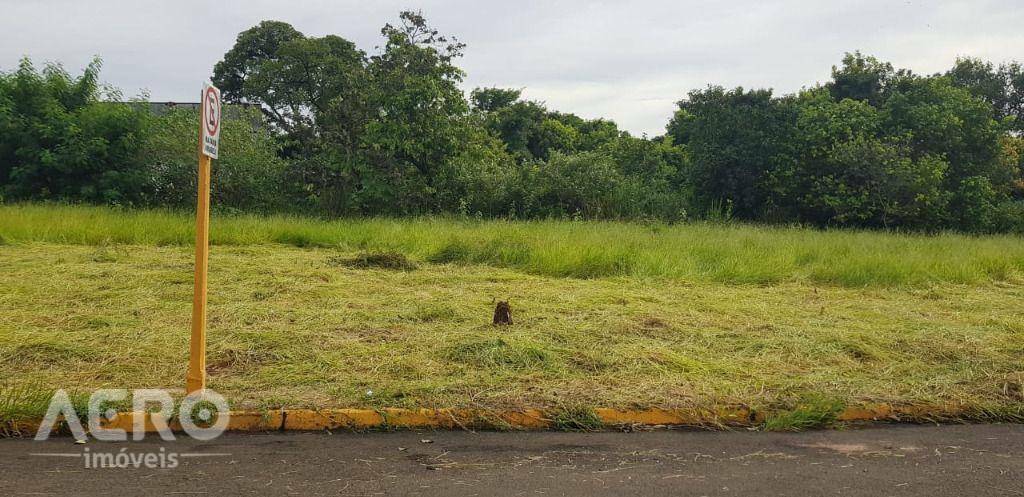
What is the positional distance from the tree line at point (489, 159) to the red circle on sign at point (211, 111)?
15.5 m

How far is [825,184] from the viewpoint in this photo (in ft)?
76.4

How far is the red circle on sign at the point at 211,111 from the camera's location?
4132 mm

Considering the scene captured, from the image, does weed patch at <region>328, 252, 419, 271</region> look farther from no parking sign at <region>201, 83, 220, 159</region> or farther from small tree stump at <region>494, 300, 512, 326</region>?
no parking sign at <region>201, 83, 220, 159</region>

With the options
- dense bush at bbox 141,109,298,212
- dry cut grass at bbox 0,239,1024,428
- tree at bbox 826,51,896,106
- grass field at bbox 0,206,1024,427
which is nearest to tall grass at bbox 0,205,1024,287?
grass field at bbox 0,206,1024,427

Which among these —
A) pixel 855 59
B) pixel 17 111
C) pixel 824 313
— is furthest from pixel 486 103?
pixel 824 313

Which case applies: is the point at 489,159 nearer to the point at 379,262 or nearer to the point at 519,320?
the point at 379,262

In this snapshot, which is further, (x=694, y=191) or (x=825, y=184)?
(x=694, y=191)

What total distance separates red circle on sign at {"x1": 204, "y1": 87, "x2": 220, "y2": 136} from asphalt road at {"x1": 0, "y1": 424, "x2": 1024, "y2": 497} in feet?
5.81

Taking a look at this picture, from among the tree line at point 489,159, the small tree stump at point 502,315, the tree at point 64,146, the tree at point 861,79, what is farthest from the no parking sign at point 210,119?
the tree at point 861,79

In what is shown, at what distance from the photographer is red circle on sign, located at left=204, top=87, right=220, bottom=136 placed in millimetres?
4132

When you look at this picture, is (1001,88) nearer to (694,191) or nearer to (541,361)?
(694,191)

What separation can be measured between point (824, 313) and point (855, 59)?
2533 cm

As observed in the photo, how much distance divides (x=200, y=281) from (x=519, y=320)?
11.7 feet

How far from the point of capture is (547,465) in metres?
3.91
